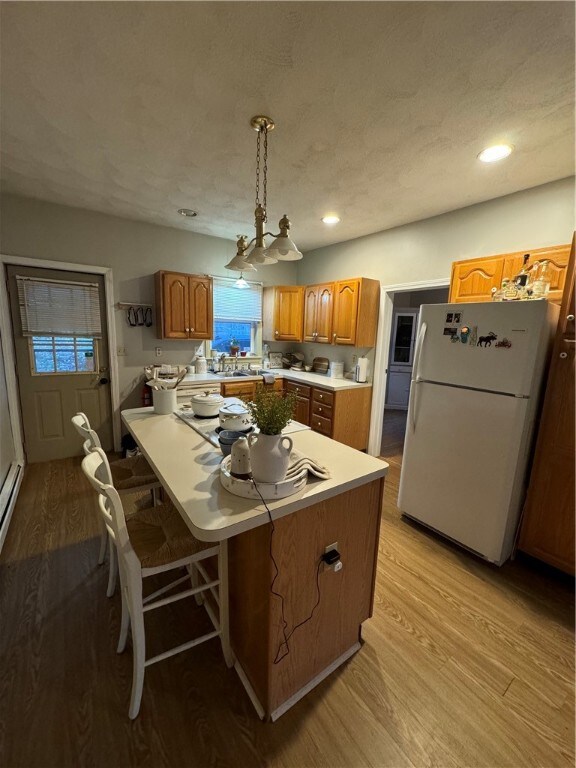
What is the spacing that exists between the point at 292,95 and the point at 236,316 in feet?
10.2

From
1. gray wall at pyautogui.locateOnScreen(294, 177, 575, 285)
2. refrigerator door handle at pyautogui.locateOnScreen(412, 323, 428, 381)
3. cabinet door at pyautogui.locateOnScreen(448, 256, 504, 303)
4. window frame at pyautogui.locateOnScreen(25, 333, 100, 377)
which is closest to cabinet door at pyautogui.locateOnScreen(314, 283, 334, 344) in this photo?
gray wall at pyautogui.locateOnScreen(294, 177, 575, 285)

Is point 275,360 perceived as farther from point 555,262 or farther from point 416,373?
point 555,262

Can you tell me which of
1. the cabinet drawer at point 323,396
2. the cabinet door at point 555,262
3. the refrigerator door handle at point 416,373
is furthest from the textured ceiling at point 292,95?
the cabinet drawer at point 323,396

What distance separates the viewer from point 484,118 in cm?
170

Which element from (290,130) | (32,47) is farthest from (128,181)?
(290,130)

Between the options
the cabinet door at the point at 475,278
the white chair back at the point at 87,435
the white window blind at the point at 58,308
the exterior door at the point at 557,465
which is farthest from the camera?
the white window blind at the point at 58,308

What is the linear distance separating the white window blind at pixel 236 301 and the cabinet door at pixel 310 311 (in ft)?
2.62

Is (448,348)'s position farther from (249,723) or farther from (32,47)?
(32,47)

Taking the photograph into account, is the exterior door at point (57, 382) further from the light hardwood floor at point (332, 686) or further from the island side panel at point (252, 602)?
the island side panel at point (252, 602)

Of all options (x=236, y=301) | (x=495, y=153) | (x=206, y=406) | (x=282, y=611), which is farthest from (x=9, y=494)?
(x=495, y=153)

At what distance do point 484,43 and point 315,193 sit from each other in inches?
61.3

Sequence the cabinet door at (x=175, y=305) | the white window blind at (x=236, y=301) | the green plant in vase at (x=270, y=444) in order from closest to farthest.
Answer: the green plant in vase at (x=270, y=444) < the cabinet door at (x=175, y=305) < the white window blind at (x=236, y=301)

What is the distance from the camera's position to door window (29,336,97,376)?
3.29 metres

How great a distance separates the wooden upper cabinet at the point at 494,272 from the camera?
2246 millimetres
